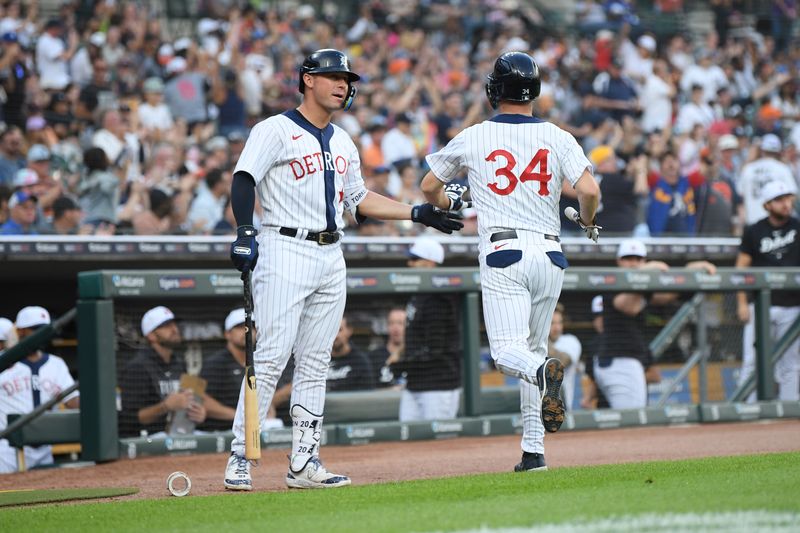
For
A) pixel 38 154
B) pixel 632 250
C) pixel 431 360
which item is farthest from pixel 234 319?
pixel 632 250

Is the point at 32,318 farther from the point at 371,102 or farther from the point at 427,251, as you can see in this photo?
the point at 371,102

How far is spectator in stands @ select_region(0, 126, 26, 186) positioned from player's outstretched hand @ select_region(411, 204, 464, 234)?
6.60 m

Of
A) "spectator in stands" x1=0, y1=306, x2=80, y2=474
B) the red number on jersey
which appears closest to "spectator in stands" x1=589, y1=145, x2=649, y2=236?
"spectator in stands" x1=0, y1=306, x2=80, y2=474

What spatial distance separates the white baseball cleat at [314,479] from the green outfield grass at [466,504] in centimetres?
26

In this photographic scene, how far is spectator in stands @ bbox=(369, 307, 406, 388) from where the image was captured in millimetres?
9961

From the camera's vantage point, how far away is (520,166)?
20.6ft

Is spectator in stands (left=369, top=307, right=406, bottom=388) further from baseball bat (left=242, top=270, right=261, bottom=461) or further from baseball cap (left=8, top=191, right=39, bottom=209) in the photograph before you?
baseball bat (left=242, top=270, right=261, bottom=461)

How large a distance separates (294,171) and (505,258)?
114 cm

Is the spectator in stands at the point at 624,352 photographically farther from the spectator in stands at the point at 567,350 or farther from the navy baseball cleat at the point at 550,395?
the navy baseball cleat at the point at 550,395

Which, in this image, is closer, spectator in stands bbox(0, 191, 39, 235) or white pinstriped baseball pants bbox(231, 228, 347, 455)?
white pinstriped baseball pants bbox(231, 228, 347, 455)

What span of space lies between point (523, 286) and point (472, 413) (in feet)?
11.9

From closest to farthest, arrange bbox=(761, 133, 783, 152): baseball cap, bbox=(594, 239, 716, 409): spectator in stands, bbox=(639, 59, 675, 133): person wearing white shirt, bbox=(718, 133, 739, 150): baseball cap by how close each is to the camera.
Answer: bbox=(594, 239, 716, 409): spectator in stands < bbox=(761, 133, 783, 152): baseball cap < bbox=(718, 133, 739, 150): baseball cap < bbox=(639, 59, 675, 133): person wearing white shirt

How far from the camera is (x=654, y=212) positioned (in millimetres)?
14367

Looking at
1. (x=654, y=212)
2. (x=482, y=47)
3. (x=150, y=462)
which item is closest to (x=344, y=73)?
(x=150, y=462)
